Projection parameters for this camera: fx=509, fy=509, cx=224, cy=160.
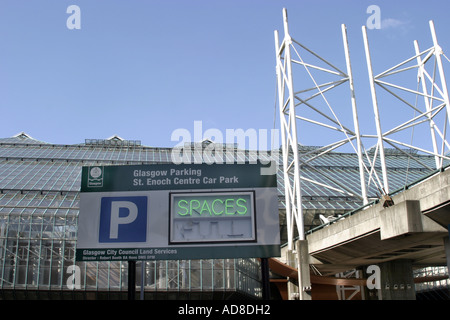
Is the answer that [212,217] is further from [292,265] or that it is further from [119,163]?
[119,163]

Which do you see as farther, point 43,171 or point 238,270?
point 43,171

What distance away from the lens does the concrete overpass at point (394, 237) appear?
93.5ft

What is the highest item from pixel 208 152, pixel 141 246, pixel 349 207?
pixel 208 152

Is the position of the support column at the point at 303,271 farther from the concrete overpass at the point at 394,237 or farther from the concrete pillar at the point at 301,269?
the concrete overpass at the point at 394,237

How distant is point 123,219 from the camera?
63.5ft

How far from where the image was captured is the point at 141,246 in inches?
742

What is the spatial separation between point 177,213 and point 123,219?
6.82 feet

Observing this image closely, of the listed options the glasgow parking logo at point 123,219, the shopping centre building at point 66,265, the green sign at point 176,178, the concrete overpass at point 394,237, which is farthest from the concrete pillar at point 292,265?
the glasgow parking logo at point 123,219

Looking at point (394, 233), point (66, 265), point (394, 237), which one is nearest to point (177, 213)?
point (394, 233)
